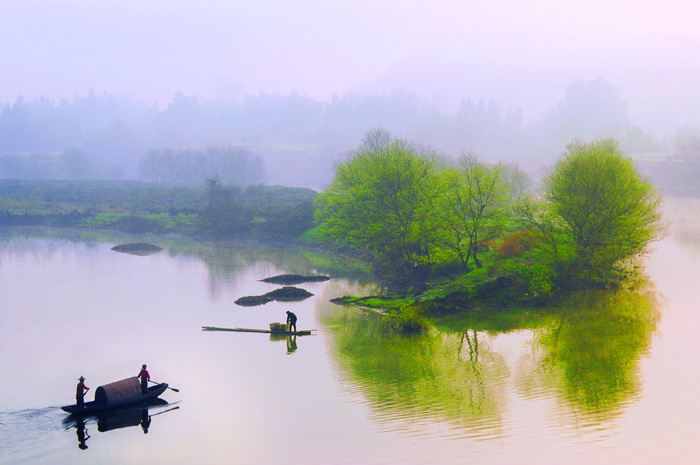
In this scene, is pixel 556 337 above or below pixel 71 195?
below

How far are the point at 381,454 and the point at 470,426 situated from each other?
514 centimetres

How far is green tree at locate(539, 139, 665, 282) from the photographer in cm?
6119

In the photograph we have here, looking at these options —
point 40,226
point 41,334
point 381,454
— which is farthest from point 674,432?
point 40,226

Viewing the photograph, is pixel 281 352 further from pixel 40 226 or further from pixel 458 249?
pixel 40 226

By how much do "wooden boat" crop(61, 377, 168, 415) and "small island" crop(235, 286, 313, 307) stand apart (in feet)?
94.3

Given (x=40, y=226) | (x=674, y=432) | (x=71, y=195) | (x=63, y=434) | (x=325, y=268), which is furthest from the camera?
(x=71, y=195)

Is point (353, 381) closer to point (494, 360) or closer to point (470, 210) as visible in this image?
point (494, 360)

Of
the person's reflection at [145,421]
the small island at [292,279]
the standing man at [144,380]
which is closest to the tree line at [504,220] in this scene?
the small island at [292,279]

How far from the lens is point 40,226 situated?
16300 centimetres

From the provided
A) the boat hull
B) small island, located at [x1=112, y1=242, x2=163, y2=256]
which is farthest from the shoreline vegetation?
small island, located at [x1=112, y1=242, x2=163, y2=256]

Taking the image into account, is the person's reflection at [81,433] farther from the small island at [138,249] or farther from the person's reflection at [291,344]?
the small island at [138,249]

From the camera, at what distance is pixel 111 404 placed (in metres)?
33.4

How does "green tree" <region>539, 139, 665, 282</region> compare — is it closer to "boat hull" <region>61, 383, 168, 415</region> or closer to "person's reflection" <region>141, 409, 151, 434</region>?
"boat hull" <region>61, 383, 168, 415</region>

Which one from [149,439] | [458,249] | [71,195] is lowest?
[149,439]
